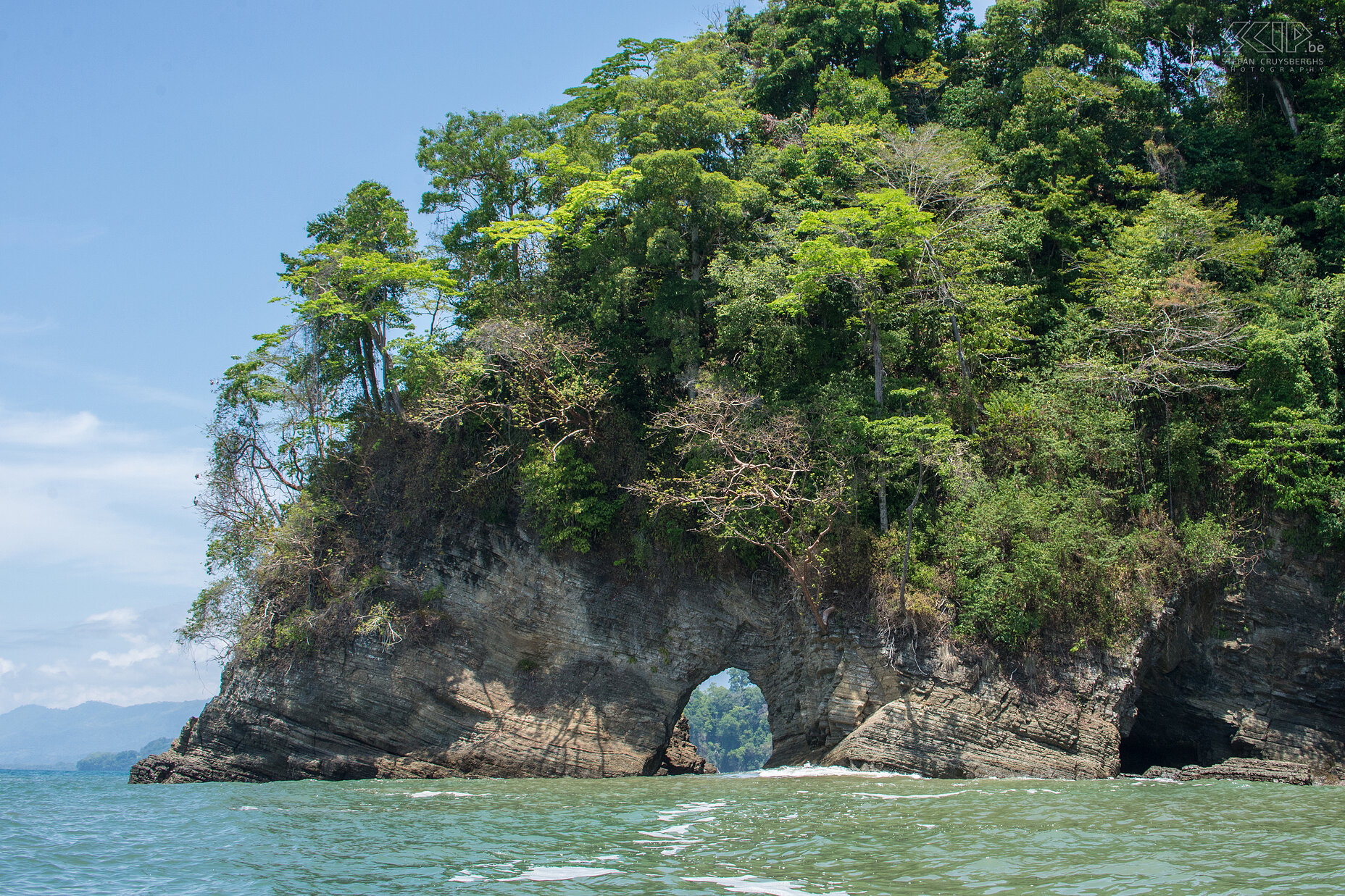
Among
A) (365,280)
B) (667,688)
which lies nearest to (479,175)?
(365,280)

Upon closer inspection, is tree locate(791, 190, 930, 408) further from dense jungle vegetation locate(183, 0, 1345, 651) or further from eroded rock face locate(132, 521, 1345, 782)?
eroded rock face locate(132, 521, 1345, 782)

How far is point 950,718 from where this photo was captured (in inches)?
646

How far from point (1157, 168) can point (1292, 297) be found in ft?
20.2

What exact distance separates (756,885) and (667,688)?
1262 cm

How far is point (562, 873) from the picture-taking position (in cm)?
827

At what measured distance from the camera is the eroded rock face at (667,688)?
54.1 feet

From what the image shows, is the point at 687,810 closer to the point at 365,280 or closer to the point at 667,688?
the point at 667,688

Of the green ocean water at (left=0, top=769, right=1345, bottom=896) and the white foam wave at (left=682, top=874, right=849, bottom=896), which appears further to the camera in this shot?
the green ocean water at (left=0, top=769, right=1345, bottom=896)

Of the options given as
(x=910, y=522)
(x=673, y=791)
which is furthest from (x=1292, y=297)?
(x=673, y=791)

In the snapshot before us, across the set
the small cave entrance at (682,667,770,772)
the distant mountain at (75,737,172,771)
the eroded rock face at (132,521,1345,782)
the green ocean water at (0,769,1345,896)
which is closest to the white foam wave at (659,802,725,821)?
the green ocean water at (0,769,1345,896)

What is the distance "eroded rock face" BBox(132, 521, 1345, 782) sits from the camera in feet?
54.1

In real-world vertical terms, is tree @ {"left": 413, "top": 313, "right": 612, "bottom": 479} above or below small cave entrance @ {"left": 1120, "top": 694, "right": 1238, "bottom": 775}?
above

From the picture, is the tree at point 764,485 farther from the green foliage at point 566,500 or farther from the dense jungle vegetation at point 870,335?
the green foliage at point 566,500

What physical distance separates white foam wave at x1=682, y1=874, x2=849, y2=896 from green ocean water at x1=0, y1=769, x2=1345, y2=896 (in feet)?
0.10
